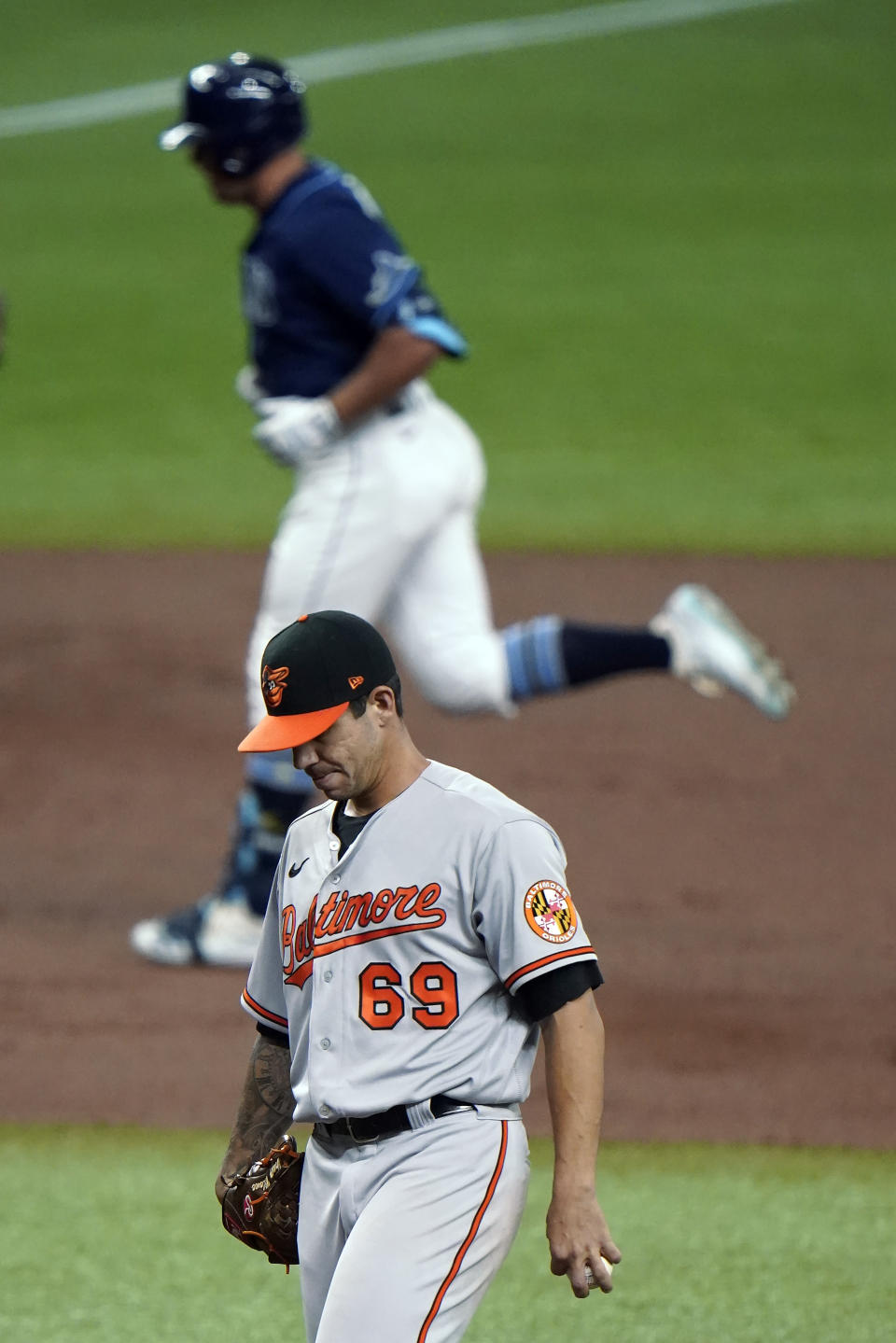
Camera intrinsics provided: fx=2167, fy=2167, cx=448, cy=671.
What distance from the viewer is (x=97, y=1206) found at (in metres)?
4.62

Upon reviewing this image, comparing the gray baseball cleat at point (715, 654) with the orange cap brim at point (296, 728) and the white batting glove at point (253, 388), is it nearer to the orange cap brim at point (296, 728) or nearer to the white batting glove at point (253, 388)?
the white batting glove at point (253, 388)

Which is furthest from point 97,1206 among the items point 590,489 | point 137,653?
point 590,489

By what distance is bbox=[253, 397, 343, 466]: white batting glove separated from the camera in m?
5.75

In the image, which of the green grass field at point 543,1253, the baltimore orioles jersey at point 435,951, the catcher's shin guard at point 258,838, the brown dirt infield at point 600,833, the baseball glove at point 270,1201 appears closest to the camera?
the baltimore orioles jersey at point 435,951

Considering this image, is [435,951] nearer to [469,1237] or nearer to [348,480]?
[469,1237]

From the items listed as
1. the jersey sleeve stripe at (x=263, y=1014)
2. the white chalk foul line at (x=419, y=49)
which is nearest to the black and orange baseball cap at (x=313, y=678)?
the jersey sleeve stripe at (x=263, y=1014)

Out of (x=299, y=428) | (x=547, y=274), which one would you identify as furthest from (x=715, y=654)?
(x=547, y=274)

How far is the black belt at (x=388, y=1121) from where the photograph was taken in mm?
2992

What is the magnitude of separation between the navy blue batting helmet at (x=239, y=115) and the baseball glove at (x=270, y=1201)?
3.23 m

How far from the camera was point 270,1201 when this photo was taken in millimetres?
3191

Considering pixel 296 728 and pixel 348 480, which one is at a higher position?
pixel 296 728

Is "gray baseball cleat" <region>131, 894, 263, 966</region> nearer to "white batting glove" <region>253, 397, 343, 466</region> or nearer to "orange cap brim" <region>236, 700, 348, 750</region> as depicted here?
"white batting glove" <region>253, 397, 343, 466</region>

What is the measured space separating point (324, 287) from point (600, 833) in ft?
7.51

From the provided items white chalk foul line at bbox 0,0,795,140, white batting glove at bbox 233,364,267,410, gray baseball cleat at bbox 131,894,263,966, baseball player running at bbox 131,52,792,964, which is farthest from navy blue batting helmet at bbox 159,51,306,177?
white chalk foul line at bbox 0,0,795,140
